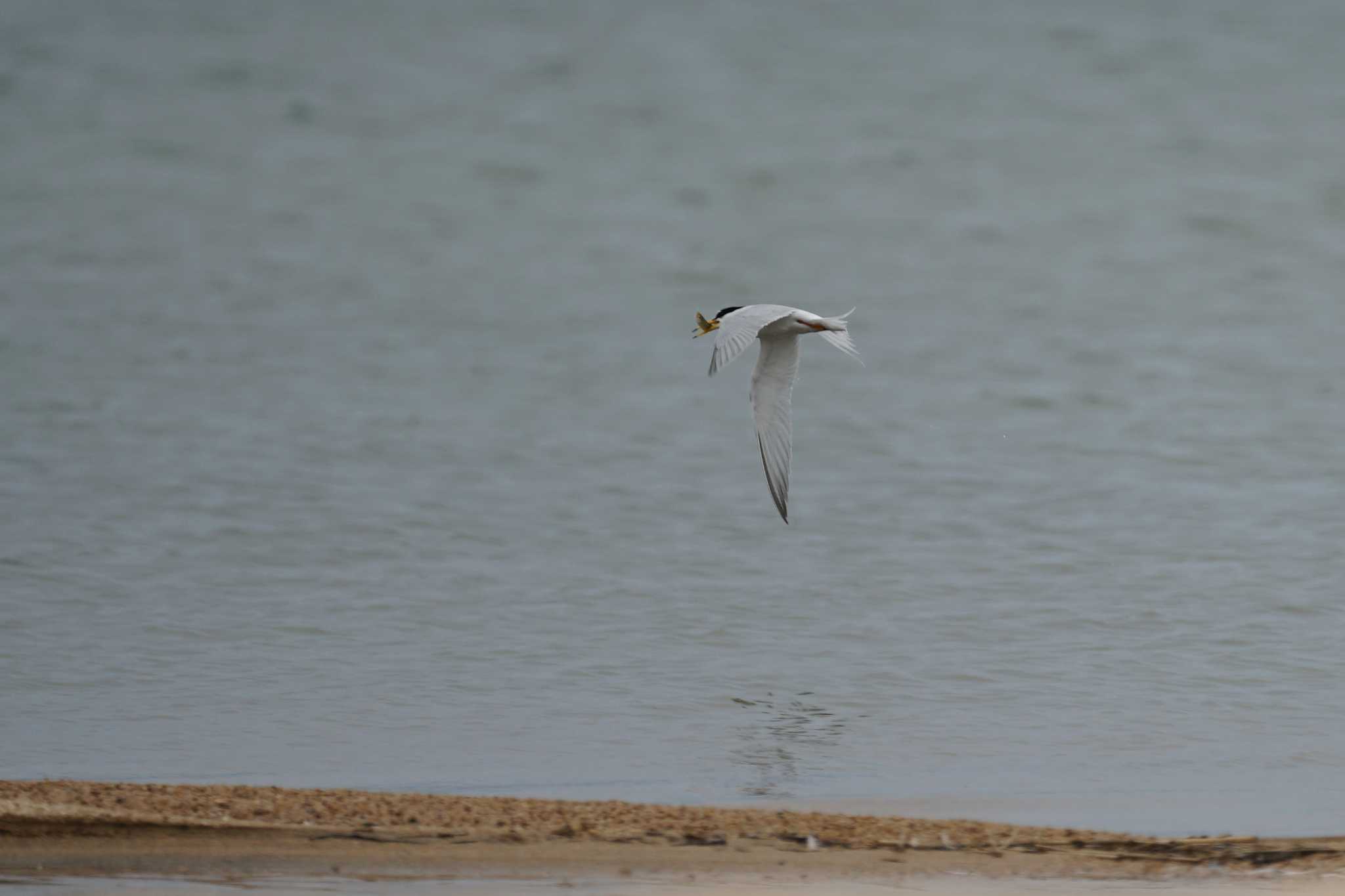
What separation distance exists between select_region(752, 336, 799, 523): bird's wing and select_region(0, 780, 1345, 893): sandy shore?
4.06m

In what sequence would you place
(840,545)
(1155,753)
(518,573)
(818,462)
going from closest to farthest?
(1155,753) < (518,573) < (840,545) < (818,462)

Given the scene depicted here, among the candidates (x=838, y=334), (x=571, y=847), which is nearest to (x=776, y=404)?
(x=838, y=334)

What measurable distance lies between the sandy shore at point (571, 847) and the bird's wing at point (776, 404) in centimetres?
406

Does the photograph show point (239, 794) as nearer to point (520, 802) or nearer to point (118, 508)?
point (520, 802)

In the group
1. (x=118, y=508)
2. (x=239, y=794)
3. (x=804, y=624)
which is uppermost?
(x=239, y=794)

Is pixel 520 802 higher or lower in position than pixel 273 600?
higher

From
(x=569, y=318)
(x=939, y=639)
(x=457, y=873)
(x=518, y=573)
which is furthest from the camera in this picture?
(x=569, y=318)

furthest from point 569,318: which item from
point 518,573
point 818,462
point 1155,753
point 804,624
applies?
point 1155,753

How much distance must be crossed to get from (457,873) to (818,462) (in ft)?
53.6

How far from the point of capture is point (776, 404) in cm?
1120

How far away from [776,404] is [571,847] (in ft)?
15.9

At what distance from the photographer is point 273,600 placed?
14211 millimetres

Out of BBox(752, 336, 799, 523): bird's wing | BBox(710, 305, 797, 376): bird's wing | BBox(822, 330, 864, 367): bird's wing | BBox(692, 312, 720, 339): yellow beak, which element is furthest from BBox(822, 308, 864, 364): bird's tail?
BBox(752, 336, 799, 523): bird's wing

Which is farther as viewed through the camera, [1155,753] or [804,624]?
[804,624]
